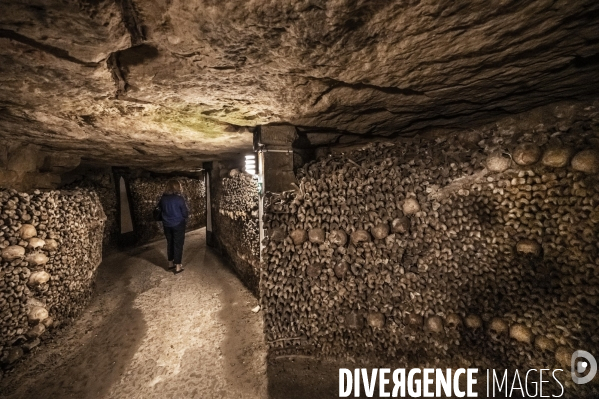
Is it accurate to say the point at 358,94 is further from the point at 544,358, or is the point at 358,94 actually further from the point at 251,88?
the point at 544,358

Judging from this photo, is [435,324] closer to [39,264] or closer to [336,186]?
[336,186]

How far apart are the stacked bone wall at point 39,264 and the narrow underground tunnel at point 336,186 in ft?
0.09

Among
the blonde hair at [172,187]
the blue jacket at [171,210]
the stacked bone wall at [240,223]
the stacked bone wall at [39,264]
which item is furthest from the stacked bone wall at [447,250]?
the blonde hair at [172,187]

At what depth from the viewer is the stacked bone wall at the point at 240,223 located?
4836 millimetres

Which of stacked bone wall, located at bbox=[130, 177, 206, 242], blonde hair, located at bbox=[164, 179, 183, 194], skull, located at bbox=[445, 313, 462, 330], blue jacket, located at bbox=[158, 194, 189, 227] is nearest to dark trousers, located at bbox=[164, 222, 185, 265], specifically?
blue jacket, located at bbox=[158, 194, 189, 227]

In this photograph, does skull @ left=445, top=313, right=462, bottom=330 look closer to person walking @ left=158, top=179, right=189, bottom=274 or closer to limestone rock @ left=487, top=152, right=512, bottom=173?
limestone rock @ left=487, top=152, right=512, bottom=173

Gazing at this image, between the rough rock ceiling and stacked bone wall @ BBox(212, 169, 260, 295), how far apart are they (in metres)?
2.20

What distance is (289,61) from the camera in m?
1.81

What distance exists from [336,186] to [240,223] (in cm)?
292

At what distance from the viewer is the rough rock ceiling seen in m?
1.34

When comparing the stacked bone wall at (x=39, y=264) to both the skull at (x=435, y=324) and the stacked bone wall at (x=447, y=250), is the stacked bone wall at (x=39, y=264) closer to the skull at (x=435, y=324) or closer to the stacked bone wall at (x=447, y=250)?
the stacked bone wall at (x=447, y=250)

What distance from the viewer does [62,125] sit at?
2963 millimetres

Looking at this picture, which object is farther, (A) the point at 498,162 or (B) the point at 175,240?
(B) the point at 175,240

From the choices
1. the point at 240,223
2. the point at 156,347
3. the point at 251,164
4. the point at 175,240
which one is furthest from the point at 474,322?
the point at 175,240
